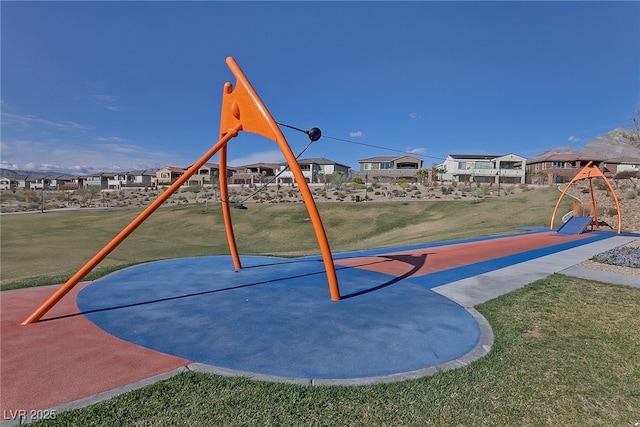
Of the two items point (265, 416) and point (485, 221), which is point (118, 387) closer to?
point (265, 416)

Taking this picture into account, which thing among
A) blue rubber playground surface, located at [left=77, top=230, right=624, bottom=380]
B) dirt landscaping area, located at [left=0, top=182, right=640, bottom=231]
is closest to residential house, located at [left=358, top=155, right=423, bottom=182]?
dirt landscaping area, located at [left=0, top=182, right=640, bottom=231]

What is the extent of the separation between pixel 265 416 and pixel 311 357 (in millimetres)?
1634

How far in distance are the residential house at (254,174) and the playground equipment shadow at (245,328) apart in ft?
269

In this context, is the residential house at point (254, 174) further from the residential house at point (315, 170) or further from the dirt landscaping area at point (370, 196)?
the dirt landscaping area at point (370, 196)

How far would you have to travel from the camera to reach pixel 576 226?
22.1 meters

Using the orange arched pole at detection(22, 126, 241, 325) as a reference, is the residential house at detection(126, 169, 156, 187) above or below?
above

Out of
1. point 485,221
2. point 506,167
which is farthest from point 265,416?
point 506,167

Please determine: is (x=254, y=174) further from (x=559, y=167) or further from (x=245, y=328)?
(x=245, y=328)

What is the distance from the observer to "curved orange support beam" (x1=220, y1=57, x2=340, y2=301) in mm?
8242

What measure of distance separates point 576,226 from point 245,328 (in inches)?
911

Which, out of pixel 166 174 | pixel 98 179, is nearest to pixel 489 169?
pixel 166 174

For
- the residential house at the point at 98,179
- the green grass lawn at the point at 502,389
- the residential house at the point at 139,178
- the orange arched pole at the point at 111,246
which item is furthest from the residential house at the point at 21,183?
the orange arched pole at the point at 111,246

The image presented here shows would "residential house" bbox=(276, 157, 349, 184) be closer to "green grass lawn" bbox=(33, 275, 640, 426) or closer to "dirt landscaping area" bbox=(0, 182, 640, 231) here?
"dirt landscaping area" bbox=(0, 182, 640, 231)

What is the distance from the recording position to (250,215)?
4197cm
